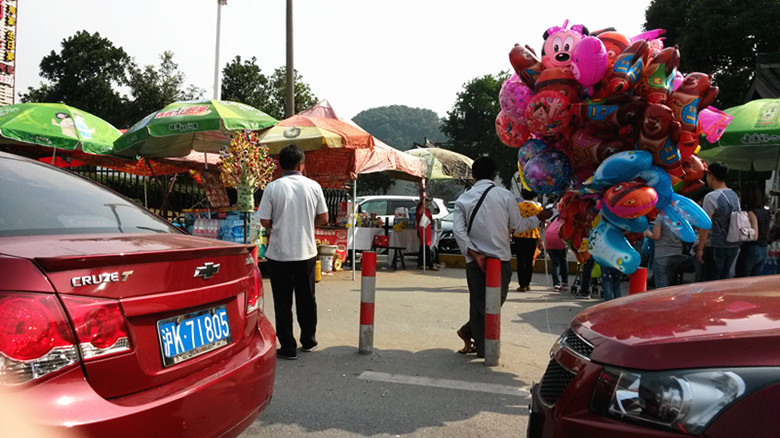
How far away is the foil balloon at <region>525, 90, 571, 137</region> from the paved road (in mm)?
2059

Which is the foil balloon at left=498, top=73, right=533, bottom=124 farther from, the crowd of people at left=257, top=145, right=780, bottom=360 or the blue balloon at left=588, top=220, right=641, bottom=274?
the blue balloon at left=588, top=220, right=641, bottom=274

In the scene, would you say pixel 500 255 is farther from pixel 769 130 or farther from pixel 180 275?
pixel 769 130

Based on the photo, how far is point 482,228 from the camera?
4.87m

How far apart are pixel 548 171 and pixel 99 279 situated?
3.60m

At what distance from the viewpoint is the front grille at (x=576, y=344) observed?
7.12ft

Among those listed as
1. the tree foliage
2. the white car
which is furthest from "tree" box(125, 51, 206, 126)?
the tree foliage

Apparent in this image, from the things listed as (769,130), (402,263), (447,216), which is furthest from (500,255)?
(447,216)

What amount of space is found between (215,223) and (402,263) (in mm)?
5417

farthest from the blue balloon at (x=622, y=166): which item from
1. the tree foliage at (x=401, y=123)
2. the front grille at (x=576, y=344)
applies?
the tree foliage at (x=401, y=123)

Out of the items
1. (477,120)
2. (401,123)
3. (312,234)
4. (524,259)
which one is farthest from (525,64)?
(401,123)

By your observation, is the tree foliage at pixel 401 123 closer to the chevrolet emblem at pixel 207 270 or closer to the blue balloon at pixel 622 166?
the blue balloon at pixel 622 166

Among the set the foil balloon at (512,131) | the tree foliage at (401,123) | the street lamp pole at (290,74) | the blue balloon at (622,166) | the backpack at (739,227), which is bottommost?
the backpack at (739,227)

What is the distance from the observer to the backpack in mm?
6453

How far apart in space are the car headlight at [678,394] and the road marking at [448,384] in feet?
7.89
